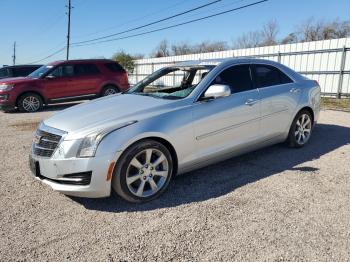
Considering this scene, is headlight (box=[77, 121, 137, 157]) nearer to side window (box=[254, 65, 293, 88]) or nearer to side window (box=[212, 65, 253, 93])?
side window (box=[212, 65, 253, 93])

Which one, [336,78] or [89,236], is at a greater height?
[336,78]

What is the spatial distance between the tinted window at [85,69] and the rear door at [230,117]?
28.6ft

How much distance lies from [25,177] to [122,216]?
2.05m

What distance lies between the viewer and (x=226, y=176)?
4395 mm

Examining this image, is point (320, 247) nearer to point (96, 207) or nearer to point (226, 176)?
point (226, 176)

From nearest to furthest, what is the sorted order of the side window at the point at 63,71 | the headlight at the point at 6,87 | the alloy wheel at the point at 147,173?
the alloy wheel at the point at 147,173, the headlight at the point at 6,87, the side window at the point at 63,71

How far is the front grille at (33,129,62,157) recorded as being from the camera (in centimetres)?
348

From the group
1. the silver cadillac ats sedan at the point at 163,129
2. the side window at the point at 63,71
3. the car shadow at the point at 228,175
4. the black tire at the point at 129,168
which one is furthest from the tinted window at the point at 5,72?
the black tire at the point at 129,168

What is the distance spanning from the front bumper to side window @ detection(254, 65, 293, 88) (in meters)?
2.76

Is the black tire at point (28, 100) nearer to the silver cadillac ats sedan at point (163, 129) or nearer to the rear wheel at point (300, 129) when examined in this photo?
the silver cadillac ats sedan at point (163, 129)

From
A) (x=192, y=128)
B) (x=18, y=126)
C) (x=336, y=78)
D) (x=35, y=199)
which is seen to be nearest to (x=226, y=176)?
(x=192, y=128)

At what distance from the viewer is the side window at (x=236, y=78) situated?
445 cm

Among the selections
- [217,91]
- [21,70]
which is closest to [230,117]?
[217,91]

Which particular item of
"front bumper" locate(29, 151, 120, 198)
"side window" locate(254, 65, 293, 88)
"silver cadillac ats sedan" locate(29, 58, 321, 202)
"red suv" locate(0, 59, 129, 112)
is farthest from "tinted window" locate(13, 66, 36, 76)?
"front bumper" locate(29, 151, 120, 198)
